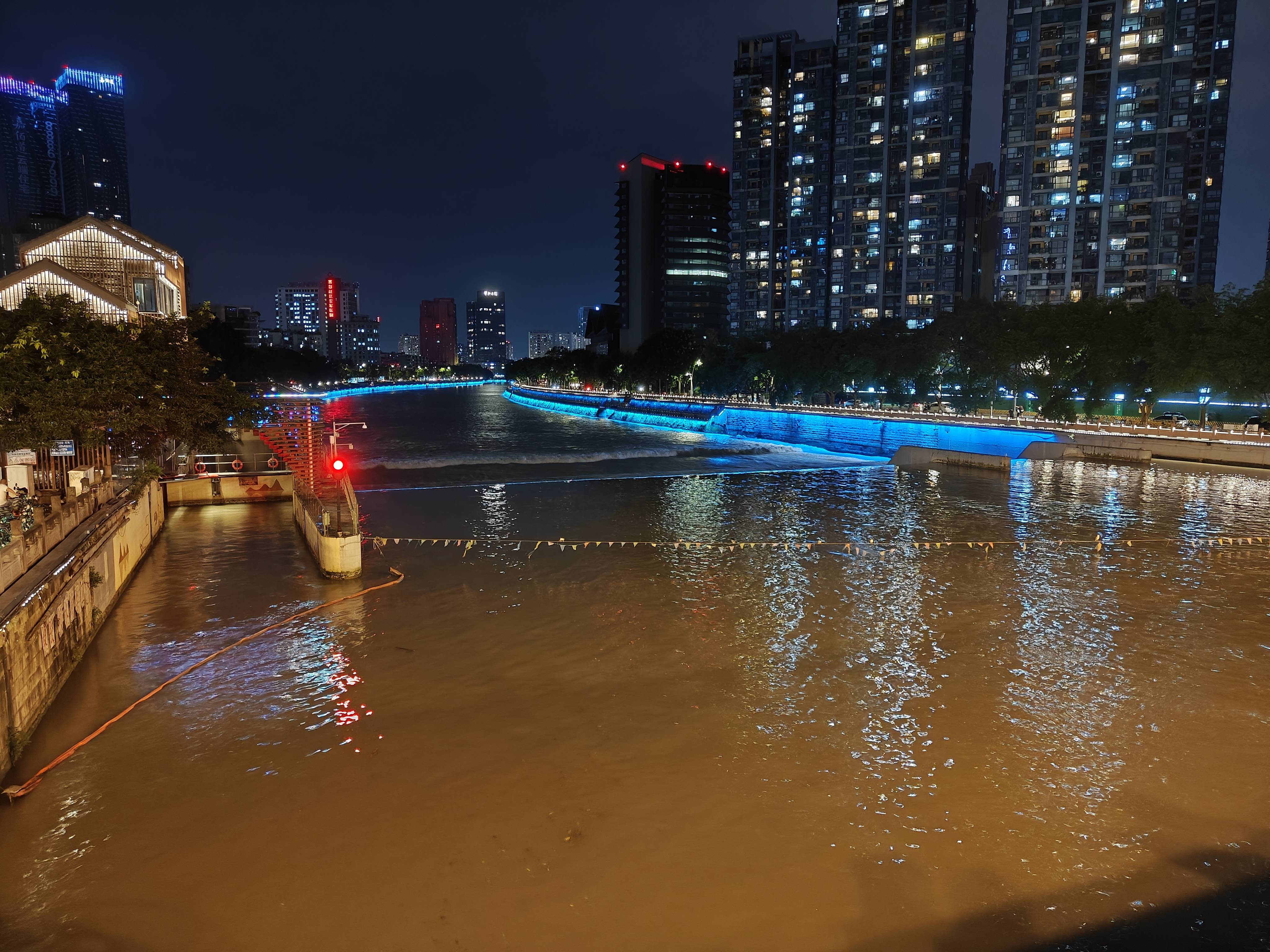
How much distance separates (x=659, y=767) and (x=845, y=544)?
46.7ft

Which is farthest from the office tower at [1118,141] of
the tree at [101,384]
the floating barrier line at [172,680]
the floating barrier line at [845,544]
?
the floating barrier line at [172,680]

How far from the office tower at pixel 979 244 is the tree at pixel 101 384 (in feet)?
421

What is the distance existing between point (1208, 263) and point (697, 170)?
114 meters

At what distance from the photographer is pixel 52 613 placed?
10.9 m

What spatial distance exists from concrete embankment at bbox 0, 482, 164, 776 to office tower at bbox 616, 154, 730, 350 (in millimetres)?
169284

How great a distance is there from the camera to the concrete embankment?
29.7ft

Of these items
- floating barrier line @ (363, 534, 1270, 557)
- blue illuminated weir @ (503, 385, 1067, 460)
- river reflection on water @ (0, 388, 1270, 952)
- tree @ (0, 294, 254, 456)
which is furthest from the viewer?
blue illuminated weir @ (503, 385, 1067, 460)

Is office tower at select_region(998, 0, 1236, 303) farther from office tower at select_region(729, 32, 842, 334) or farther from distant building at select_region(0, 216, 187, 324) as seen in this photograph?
distant building at select_region(0, 216, 187, 324)

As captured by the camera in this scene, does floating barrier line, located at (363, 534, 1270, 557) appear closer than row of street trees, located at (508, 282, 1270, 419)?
Yes

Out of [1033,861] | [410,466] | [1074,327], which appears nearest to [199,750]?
[1033,861]

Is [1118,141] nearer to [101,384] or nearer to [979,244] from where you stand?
[979,244]

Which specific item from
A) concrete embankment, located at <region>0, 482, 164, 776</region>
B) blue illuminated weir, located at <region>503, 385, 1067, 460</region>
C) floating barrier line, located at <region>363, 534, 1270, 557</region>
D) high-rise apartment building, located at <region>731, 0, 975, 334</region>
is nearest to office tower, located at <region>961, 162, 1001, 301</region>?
high-rise apartment building, located at <region>731, 0, 975, 334</region>

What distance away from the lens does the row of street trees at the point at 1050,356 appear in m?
42.1

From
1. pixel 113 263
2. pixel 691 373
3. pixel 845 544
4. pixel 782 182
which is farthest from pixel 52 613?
pixel 782 182
